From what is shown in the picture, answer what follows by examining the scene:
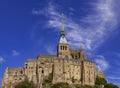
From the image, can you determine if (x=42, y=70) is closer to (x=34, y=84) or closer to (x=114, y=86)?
(x=34, y=84)

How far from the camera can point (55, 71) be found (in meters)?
123

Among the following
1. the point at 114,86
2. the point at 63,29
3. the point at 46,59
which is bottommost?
the point at 114,86

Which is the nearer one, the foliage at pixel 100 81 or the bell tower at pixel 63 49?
the foliage at pixel 100 81

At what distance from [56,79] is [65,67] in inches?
225

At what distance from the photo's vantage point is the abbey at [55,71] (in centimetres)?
12350

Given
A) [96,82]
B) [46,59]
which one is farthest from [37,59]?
[96,82]

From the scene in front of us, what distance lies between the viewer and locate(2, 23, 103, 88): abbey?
124m

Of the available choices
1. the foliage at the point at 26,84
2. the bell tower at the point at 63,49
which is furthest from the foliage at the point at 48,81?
the bell tower at the point at 63,49

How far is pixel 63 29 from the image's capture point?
5546 inches

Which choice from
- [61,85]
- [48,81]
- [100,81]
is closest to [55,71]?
[48,81]

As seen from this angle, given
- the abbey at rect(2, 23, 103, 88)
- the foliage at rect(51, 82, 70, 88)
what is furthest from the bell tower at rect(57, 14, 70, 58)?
the foliage at rect(51, 82, 70, 88)

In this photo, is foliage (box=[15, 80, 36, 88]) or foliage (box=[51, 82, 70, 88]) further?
foliage (box=[15, 80, 36, 88])

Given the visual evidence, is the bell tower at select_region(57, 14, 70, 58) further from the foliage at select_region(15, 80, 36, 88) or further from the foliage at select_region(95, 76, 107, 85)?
the foliage at select_region(15, 80, 36, 88)

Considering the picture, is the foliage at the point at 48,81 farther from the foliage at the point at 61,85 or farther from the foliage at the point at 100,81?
the foliage at the point at 100,81
